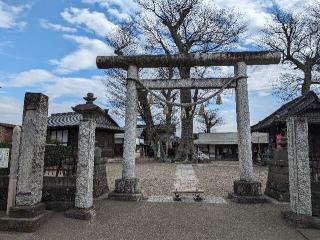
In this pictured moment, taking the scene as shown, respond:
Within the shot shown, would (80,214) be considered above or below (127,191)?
below

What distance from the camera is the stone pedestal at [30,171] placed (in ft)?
20.0

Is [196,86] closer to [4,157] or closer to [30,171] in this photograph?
[30,171]

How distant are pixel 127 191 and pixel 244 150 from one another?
369 cm

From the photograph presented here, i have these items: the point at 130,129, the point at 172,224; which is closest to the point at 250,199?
the point at 172,224

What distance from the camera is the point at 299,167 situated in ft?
21.8

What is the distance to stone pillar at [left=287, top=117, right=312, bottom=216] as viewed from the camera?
6504 millimetres

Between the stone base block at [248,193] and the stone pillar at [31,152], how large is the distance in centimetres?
540

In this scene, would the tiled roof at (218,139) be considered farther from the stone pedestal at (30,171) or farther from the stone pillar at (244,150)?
the stone pedestal at (30,171)

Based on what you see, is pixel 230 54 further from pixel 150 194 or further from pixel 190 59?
pixel 150 194

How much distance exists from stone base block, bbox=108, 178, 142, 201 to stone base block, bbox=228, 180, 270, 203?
2884 mm

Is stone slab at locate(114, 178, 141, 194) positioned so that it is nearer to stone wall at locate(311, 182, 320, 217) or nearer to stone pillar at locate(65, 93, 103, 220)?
stone pillar at locate(65, 93, 103, 220)

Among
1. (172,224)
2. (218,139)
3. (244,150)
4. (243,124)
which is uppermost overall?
(218,139)

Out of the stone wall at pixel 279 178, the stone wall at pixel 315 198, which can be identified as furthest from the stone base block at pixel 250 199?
the stone wall at pixel 315 198

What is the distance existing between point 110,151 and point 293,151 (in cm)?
3065
